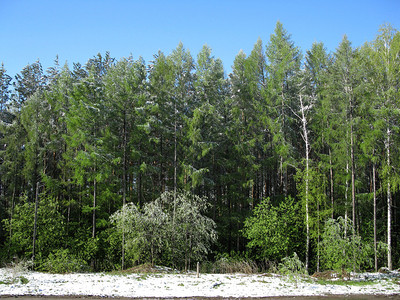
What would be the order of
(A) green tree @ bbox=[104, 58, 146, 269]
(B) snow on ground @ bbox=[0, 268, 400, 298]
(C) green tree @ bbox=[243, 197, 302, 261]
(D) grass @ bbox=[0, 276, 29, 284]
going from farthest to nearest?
(A) green tree @ bbox=[104, 58, 146, 269]
(C) green tree @ bbox=[243, 197, 302, 261]
(D) grass @ bbox=[0, 276, 29, 284]
(B) snow on ground @ bbox=[0, 268, 400, 298]

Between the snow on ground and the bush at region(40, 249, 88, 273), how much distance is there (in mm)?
2347

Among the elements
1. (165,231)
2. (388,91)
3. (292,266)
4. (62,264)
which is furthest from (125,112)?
(388,91)

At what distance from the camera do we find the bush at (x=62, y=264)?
2240cm

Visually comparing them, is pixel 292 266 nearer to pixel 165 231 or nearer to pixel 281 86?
pixel 165 231

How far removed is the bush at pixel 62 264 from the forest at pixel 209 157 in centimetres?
12

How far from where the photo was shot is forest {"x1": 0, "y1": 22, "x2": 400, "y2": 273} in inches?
907

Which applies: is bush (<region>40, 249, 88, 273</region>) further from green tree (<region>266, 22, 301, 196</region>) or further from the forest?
green tree (<region>266, 22, 301, 196</region>)

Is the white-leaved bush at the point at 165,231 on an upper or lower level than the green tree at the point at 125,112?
lower

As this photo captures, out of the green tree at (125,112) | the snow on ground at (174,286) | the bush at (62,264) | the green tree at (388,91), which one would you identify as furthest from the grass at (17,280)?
the green tree at (388,91)

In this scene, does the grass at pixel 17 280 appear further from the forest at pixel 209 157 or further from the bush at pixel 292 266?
the bush at pixel 292 266

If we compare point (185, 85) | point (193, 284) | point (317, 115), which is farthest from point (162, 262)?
point (317, 115)

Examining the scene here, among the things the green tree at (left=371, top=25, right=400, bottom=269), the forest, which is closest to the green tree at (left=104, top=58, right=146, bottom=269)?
the forest

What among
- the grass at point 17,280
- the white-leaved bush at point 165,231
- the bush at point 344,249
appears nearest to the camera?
the grass at point 17,280

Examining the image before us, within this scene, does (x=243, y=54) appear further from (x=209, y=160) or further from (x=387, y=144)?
(x=387, y=144)
